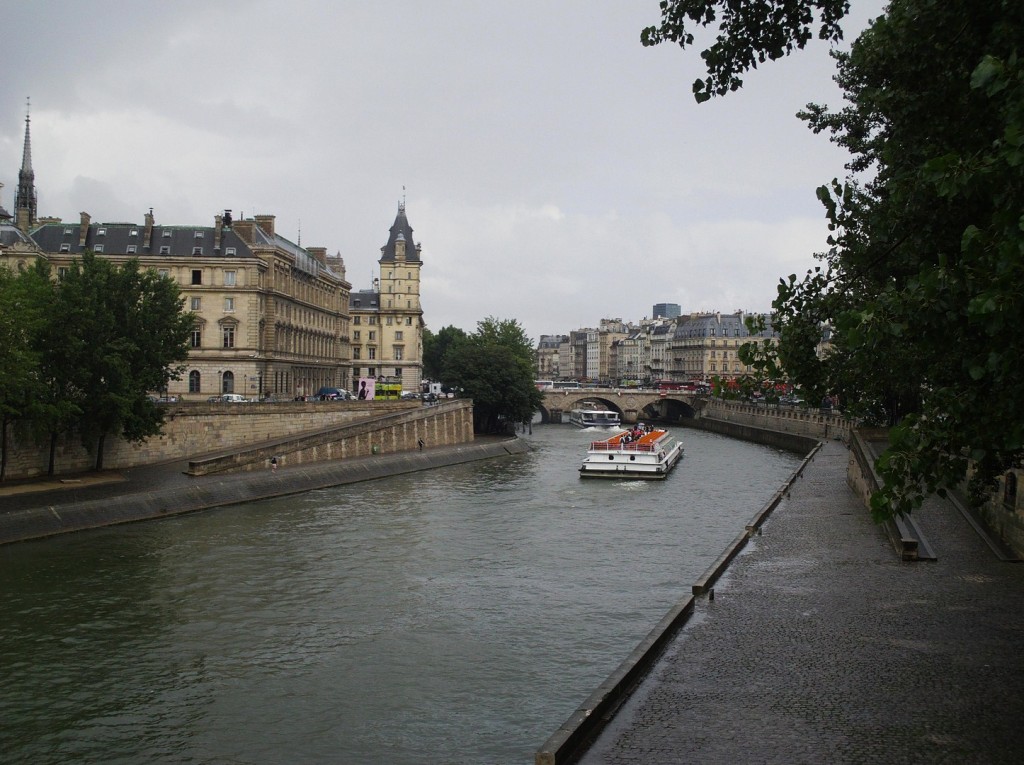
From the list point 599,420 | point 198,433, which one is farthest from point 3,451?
point 599,420

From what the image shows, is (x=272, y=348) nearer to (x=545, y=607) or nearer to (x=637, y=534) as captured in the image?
(x=637, y=534)

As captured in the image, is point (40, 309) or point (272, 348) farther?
point (272, 348)

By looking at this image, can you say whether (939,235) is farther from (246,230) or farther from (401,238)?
(401,238)

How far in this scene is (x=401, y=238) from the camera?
112750mm

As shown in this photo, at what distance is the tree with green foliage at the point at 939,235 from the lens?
10.1 meters

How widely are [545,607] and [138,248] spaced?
53629mm

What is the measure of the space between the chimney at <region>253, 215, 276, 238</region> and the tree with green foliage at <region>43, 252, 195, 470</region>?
31859 millimetres

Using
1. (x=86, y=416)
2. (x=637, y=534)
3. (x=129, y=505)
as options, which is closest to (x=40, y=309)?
(x=86, y=416)

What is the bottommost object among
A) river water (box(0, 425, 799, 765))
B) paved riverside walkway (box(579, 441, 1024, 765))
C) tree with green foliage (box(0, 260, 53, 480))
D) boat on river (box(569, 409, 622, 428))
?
river water (box(0, 425, 799, 765))

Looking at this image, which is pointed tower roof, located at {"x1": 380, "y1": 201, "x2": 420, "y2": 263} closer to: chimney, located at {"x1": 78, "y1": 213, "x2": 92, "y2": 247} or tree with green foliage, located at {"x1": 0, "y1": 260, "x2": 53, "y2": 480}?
chimney, located at {"x1": 78, "y1": 213, "x2": 92, "y2": 247}

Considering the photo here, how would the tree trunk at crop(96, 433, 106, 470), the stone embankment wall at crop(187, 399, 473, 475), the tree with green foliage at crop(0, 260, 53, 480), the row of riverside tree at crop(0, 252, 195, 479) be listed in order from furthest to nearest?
the stone embankment wall at crop(187, 399, 473, 475), the tree trunk at crop(96, 433, 106, 470), the row of riverside tree at crop(0, 252, 195, 479), the tree with green foliage at crop(0, 260, 53, 480)

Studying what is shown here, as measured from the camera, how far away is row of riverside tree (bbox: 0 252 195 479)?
1556 inches

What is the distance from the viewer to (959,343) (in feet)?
41.8

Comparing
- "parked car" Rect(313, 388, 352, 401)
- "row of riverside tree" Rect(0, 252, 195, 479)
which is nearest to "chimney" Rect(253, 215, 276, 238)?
"parked car" Rect(313, 388, 352, 401)
